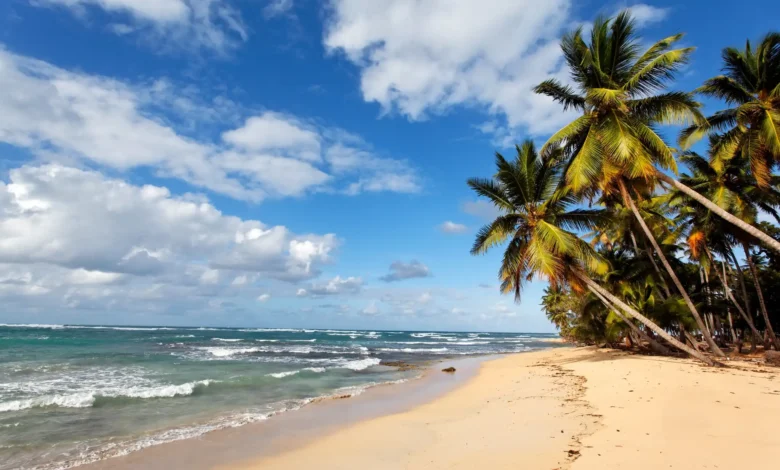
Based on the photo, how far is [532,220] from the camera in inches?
601

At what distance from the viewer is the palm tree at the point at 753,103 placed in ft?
39.2

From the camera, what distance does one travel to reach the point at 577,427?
22.4 ft

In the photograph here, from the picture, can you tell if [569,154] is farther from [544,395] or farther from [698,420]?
[698,420]

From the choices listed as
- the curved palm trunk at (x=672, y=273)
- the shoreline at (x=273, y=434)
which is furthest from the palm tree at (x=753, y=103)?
the shoreline at (x=273, y=434)

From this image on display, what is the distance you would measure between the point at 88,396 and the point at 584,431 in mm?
12936

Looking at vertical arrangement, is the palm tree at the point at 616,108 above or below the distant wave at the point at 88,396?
above

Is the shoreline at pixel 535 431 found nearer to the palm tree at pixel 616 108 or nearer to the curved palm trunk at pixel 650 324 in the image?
the curved palm trunk at pixel 650 324

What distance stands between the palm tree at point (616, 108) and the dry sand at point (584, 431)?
587cm

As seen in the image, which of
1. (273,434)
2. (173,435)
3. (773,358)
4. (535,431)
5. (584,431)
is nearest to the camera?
(584,431)

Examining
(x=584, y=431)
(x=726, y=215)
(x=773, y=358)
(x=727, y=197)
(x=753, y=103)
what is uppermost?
(x=753, y=103)

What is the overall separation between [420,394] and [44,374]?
50.7 feet

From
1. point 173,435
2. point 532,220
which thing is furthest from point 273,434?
point 532,220

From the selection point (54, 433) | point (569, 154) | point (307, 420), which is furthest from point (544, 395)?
point (54, 433)

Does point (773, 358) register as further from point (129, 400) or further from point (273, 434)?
point (129, 400)
